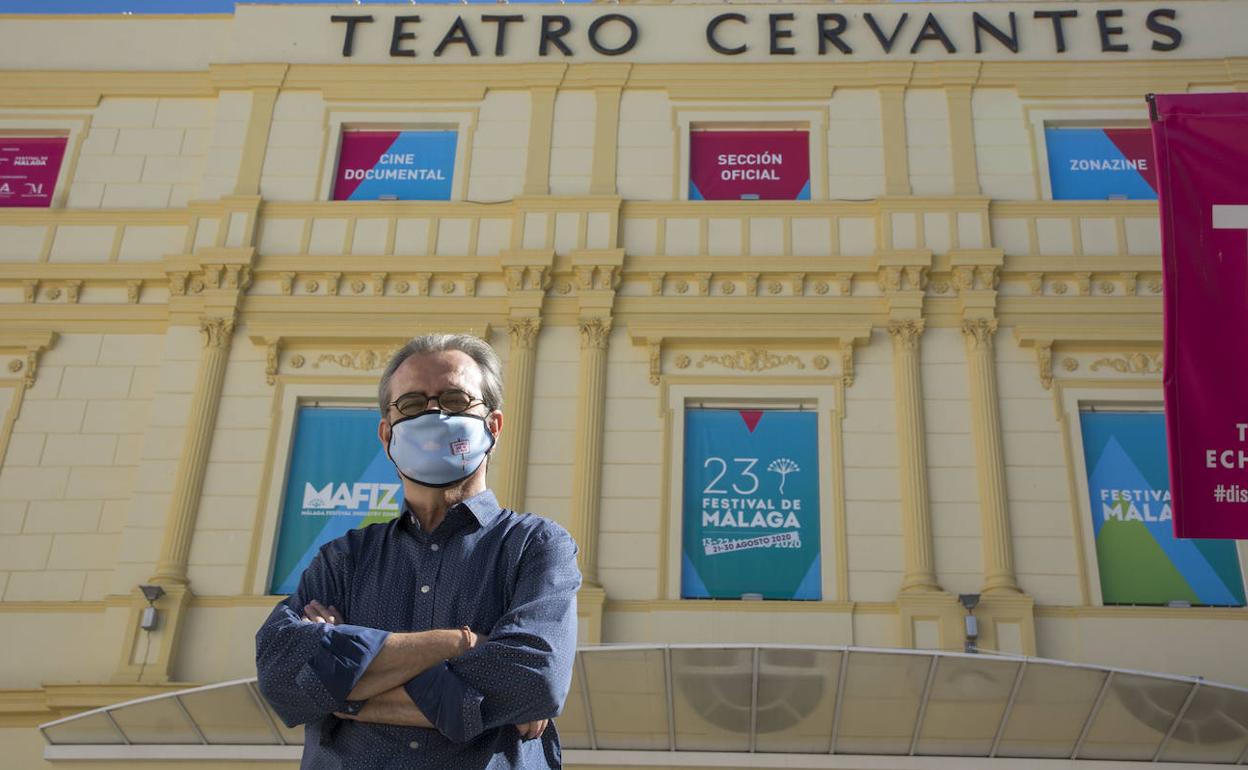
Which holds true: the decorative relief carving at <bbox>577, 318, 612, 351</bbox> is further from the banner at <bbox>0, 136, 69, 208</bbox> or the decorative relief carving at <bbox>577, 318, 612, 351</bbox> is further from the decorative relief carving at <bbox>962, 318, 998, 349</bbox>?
the banner at <bbox>0, 136, 69, 208</bbox>

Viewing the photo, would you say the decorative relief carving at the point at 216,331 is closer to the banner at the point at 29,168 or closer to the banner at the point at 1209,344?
the banner at the point at 29,168

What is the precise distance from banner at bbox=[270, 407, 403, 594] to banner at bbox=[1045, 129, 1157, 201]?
10.5 metres

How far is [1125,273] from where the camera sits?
17281 millimetres

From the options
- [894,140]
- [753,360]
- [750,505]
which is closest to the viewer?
[750,505]

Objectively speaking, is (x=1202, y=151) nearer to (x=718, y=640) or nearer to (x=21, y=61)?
(x=718, y=640)

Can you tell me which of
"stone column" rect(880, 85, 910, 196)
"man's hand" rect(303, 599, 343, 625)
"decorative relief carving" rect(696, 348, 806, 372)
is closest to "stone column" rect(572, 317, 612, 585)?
"decorative relief carving" rect(696, 348, 806, 372)

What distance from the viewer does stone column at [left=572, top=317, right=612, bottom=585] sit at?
1588 centimetres

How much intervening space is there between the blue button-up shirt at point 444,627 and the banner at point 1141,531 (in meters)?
13.3

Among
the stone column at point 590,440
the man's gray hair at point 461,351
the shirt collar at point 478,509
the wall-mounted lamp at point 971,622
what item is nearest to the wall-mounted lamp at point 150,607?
the stone column at point 590,440

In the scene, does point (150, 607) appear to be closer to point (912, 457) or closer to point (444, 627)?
point (912, 457)

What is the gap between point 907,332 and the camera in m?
17.1

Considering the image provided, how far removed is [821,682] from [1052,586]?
4081 mm

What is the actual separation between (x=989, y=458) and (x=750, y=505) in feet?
10.3

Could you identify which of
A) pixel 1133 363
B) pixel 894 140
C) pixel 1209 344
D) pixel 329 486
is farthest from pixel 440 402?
pixel 894 140
